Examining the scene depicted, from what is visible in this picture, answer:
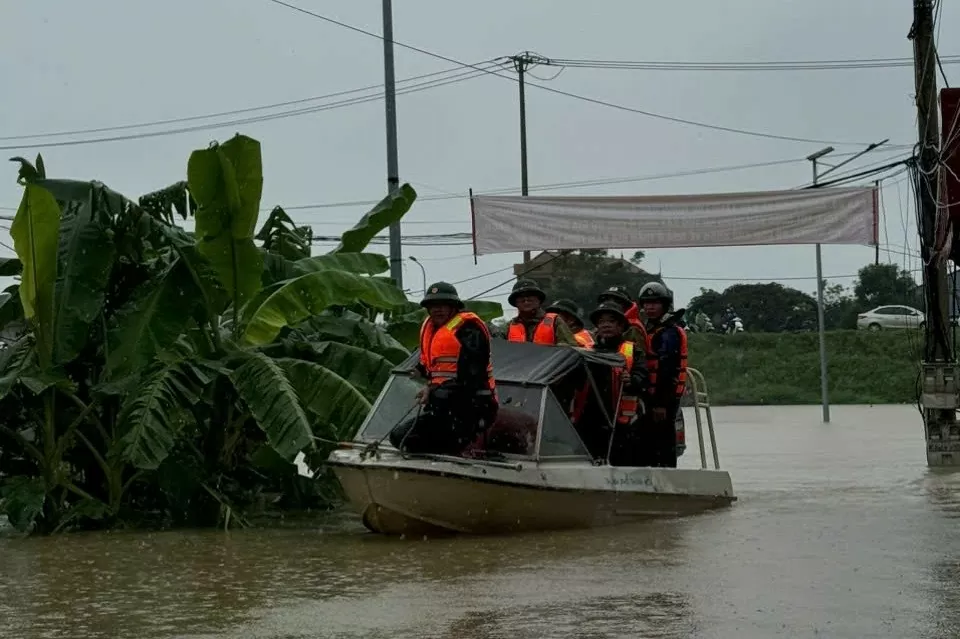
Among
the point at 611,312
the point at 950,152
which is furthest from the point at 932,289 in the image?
the point at 611,312

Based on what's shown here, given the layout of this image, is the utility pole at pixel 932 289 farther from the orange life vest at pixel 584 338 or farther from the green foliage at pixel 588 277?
the green foliage at pixel 588 277

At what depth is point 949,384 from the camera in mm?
18141

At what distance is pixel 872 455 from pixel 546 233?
8016mm

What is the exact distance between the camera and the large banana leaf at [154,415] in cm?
1159

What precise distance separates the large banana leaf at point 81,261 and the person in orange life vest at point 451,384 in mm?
3023

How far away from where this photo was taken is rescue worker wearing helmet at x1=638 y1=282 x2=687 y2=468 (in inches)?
500

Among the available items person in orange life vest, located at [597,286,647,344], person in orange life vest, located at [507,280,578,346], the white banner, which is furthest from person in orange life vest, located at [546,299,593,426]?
the white banner

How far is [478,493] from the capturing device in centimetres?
1100

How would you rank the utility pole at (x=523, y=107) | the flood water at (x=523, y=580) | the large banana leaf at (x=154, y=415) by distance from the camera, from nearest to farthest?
the flood water at (x=523, y=580) → the large banana leaf at (x=154, y=415) → the utility pole at (x=523, y=107)

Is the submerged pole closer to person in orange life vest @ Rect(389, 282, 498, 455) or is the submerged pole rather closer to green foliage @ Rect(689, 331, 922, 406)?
green foliage @ Rect(689, 331, 922, 406)

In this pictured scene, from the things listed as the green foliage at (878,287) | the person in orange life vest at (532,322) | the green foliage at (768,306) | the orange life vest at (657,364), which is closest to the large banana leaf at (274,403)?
the person in orange life vest at (532,322)

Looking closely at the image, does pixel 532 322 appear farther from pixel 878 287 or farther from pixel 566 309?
pixel 878 287

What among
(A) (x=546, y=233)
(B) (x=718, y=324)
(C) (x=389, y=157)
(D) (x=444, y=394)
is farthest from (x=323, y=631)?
(B) (x=718, y=324)

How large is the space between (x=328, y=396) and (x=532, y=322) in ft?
6.32
